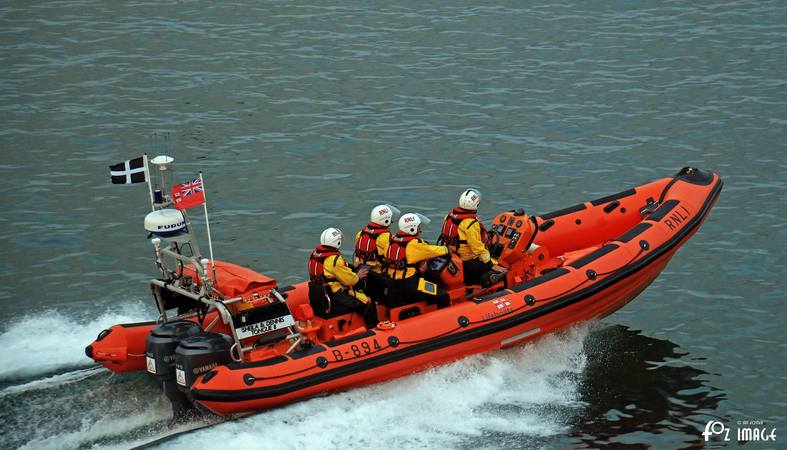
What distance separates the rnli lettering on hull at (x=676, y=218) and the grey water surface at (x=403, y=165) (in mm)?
1264

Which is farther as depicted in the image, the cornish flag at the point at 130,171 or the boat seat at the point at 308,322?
the boat seat at the point at 308,322

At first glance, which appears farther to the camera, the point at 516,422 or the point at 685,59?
the point at 685,59

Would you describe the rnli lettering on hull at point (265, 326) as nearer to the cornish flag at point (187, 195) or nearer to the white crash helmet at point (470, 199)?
the cornish flag at point (187, 195)

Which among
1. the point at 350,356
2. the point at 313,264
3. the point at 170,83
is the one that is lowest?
the point at 350,356

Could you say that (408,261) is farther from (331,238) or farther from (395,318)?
(331,238)

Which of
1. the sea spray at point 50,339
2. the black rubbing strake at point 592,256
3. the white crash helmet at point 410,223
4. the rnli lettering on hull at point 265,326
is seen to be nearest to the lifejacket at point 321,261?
the rnli lettering on hull at point 265,326

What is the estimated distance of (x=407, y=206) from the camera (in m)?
16.1

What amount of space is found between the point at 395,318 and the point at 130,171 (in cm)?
301

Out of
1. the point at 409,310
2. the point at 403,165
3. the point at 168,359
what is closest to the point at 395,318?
the point at 409,310

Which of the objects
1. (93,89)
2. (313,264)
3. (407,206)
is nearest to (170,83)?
(93,89)

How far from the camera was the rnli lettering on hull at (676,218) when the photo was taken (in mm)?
12633

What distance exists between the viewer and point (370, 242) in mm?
11594

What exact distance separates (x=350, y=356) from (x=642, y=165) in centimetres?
821

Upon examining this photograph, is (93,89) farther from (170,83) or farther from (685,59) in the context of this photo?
(685,59)
